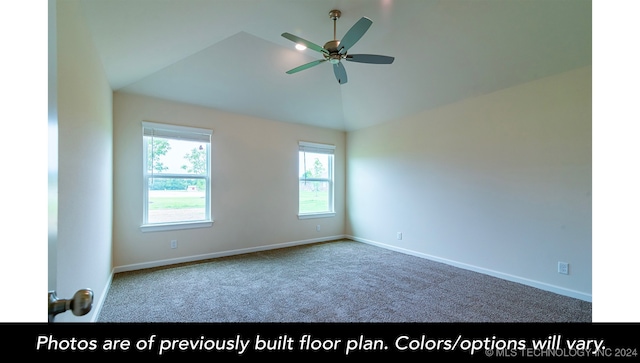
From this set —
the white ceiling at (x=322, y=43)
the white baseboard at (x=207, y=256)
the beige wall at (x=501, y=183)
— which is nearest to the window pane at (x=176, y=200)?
the white baseboard at (x=207, y=256)

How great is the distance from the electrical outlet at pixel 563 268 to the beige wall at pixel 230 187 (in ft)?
11.9

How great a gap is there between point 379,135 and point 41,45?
505 cm

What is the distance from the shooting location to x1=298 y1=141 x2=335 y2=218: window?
5391mm

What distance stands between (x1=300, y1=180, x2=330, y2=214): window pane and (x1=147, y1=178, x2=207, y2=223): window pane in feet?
6.12

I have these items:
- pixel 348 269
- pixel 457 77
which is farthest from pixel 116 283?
pixel 457 77

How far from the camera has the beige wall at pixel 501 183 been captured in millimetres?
2941

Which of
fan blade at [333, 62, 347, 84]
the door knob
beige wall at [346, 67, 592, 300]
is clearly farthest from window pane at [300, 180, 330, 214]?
the door knob

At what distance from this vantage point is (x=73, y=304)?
23.1 inches

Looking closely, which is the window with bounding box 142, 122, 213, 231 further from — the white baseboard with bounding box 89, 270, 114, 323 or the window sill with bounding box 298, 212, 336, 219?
the window sill with bounding box 298, 212, 336, 219

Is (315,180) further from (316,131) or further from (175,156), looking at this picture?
(175,156)

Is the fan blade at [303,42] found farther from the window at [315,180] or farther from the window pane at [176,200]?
the window at [315,180]

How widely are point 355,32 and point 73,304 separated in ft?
7.65

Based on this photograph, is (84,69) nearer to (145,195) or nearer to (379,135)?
(145,195)
